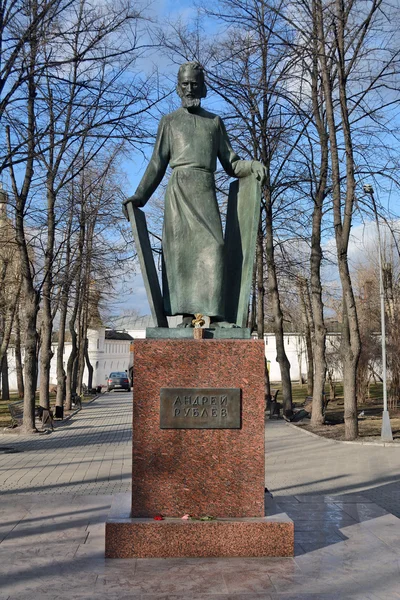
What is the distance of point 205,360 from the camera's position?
6.48 metres

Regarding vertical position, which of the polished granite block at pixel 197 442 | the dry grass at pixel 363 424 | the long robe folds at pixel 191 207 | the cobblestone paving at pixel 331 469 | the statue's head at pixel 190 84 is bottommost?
the cobblestone paving at pixel 331 469

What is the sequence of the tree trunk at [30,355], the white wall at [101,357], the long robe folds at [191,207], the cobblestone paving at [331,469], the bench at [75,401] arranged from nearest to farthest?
the long robe folds at [191,207], the cobblestone paving at [331,469], the tree trunk at [30,355], the bench at [75,401], the white wall at [101,357]

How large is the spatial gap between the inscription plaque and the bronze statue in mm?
821

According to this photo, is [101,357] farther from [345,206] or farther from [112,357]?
[345,206]

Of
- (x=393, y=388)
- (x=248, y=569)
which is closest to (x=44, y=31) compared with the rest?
(x=248, y=569)

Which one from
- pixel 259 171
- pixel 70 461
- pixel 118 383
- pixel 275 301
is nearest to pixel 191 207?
pixel 259 171

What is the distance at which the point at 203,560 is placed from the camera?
5996 millimetres

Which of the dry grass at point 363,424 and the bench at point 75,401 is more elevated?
the bench at point 75,401

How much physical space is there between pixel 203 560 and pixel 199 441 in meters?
0.96

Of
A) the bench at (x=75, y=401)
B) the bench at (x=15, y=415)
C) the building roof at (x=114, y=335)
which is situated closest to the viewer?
the bench at (x=15, y=415)

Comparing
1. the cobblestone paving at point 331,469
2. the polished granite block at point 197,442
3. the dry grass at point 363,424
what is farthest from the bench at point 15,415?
the polished granite block at point 197,442

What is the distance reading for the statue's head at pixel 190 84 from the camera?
721cm

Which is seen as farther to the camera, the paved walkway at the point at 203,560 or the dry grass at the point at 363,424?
the dry grass at the point at 363,424

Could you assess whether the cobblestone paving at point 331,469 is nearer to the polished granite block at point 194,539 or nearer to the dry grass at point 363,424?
the dry grass at point 363,424
